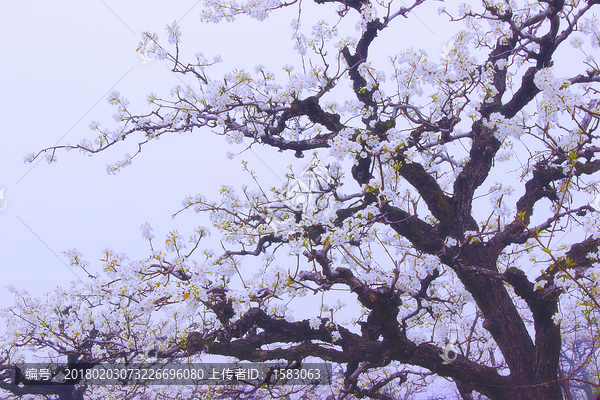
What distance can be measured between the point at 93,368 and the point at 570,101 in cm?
617

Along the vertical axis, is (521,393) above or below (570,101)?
below

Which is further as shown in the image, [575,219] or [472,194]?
[472,194]

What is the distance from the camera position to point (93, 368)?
15.5 feet

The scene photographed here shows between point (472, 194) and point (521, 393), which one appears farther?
point (472, 194)

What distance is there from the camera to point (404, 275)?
145 inches

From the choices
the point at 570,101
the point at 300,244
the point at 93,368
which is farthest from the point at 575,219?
the point at 93,368

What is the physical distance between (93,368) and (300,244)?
3488 mm

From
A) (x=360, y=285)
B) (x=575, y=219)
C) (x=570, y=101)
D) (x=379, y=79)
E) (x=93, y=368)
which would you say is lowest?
(x=93, y=368)

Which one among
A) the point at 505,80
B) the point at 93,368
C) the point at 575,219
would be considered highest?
the point at 505,80

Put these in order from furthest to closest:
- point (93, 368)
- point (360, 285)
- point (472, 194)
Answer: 1. point (472, 194)
2. point (93, 368)
3. point (360, 285)

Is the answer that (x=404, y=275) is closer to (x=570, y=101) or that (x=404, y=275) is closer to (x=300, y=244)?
(x=300, y=244)

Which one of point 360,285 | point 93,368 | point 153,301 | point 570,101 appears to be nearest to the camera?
point 153,301

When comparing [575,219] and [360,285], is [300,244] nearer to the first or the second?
[360,285]

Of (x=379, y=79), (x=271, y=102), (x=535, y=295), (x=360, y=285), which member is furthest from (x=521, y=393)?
(x=271, y=102)
